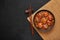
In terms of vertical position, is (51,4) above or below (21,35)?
above

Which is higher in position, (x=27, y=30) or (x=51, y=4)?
(x=51, y=4)

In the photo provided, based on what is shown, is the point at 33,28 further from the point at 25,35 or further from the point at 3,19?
the point at 3,19

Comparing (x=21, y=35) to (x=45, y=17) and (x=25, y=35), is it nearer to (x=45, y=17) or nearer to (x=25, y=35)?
(x=25, y=35)

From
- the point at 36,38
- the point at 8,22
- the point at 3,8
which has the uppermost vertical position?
the point at 3,8

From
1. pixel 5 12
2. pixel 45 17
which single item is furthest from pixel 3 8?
pixel 45 17

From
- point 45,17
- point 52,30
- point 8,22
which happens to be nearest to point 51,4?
point 45,17
